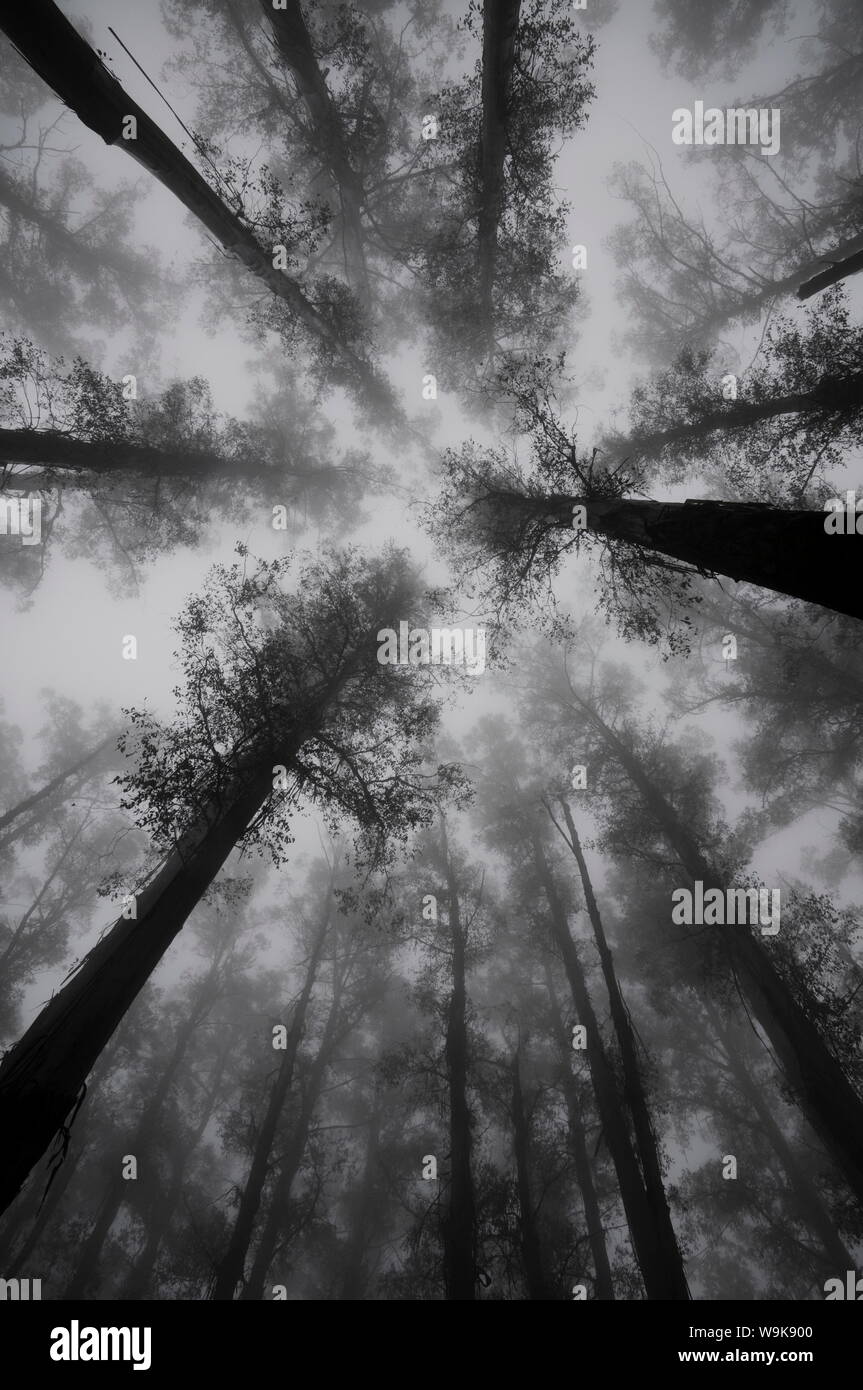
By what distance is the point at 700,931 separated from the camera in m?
12.0

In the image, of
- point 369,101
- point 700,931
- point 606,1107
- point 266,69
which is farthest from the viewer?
point 266,69

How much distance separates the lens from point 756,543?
4.22 metres

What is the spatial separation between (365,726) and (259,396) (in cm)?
1336

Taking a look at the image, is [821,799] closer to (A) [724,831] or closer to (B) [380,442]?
(A) [724,831]

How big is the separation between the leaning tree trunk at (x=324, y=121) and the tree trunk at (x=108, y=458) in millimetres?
8551

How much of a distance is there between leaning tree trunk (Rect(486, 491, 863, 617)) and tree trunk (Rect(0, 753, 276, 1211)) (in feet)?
21.6

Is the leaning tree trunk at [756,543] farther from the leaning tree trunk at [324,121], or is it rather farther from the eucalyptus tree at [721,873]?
the leaning tree trunk at [324,121]

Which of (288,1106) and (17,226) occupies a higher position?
(17,226)

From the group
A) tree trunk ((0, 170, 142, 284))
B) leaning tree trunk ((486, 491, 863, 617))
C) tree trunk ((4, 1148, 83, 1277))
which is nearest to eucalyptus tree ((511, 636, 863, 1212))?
leaning tree trunk ((486, 491, 863, 617))

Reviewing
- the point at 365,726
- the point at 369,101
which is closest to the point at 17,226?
the point at 369,101

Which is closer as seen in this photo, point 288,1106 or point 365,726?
point 365,726

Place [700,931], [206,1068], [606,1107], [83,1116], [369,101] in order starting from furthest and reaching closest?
[206,1068], [83,1116], [369,101], [700,931], [606,1107]

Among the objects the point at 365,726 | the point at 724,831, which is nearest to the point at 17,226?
the point at 365,726

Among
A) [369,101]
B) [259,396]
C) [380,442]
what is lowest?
[380,442]
